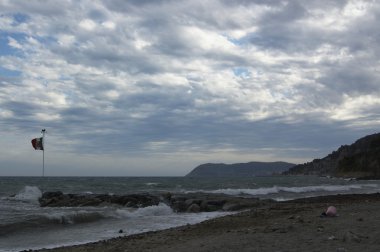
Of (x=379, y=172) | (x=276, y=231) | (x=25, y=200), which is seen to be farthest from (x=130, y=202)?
(x=379, y=172)

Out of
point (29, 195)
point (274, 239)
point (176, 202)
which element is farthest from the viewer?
point (29, 195)

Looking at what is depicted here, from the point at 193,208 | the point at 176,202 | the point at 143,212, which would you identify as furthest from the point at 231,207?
the point at 143,212

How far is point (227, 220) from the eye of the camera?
16375mm

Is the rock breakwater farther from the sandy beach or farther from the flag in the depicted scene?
the sandy beach

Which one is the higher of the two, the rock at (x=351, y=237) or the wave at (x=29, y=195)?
the wave at (x=29, y=195)

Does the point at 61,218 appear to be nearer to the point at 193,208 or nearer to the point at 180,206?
the point at 193,208

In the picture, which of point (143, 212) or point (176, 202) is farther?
point (176, 202)

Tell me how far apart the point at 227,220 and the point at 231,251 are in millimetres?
7121

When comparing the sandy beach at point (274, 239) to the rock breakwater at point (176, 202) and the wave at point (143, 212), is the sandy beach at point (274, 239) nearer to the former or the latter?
the wave at point (143, 212)

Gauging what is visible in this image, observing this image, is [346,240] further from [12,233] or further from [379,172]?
[379,172]

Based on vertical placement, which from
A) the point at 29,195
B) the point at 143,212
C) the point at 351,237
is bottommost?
the point at 143,212

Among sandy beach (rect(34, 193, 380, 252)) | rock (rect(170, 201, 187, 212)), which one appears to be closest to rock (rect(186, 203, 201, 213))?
rock (rect(170, 201, 187, 212))

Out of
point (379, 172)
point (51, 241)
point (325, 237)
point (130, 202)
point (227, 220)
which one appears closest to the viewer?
point (325, 237)

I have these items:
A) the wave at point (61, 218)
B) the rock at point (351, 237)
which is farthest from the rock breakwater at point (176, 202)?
the rock at point (351, 237)
